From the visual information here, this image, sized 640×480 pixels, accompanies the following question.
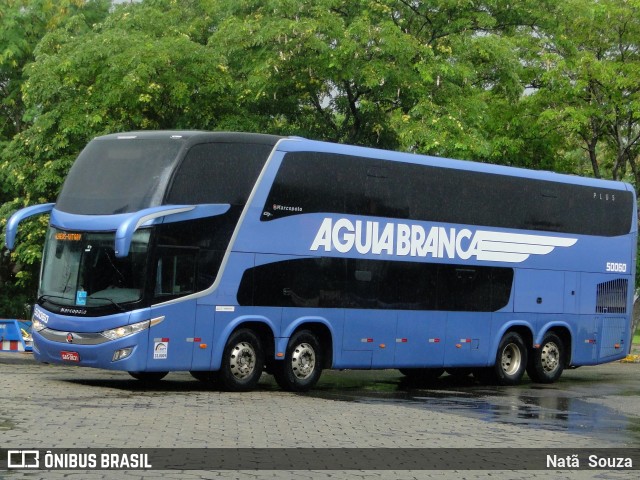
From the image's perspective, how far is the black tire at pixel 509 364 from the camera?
82.1 ft

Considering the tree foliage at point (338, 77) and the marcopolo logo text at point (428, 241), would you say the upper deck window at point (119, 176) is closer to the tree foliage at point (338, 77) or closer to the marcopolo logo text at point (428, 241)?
the marcopolo logo text at point (428, 241)

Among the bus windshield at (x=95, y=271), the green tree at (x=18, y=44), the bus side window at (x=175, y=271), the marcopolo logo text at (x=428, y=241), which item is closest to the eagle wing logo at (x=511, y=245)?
the marcopolo logo text at (x=428, y=241)

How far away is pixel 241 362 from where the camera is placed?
66.1 ft

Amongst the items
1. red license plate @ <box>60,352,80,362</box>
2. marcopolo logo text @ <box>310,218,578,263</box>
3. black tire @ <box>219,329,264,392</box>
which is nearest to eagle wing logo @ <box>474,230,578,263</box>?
marcopolo logo text @ <box>310,218,578,263</box>

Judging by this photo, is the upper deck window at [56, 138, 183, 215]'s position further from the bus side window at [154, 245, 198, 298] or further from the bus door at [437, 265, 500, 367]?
the bus door at [437, 265, 500, 367]

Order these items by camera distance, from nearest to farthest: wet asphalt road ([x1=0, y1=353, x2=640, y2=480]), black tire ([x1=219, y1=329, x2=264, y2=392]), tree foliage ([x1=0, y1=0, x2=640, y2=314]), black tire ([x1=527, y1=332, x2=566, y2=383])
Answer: wet asphalt road ([x1=0, y1=353, x2=640, y2=480])
black tire ([x1=219, y1=329, x2=264, y2=392])
black tire ([x1=527, y1=332, x2=566, y2=383])
tree foliage ([x1=0, y1=0, x2=640, y2=314])

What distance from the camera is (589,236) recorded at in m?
26.6

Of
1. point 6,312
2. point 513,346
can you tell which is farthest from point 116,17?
point 513,346

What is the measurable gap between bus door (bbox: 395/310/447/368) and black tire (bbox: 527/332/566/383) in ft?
10.6

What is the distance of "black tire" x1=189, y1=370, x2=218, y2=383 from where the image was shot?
20.5 metres

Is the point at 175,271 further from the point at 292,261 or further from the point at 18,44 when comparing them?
the point at 18,44

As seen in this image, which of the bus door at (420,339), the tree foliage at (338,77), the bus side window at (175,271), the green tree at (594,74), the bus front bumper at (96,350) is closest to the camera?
the bus front bumper at (96,350)

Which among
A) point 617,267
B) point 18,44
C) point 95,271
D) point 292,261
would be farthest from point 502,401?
point 18,44

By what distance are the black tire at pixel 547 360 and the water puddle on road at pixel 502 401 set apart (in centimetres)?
39
